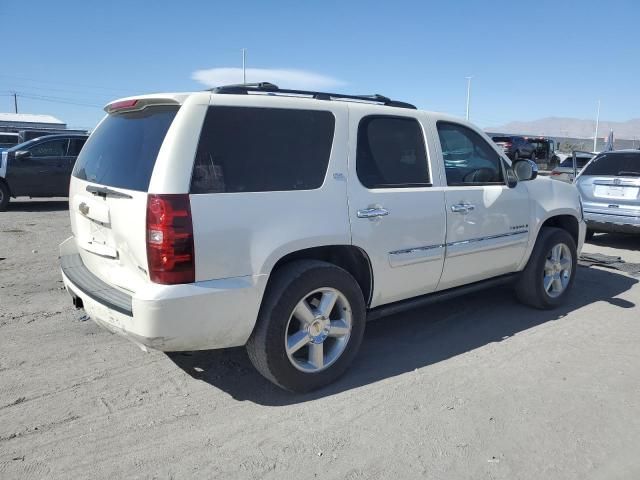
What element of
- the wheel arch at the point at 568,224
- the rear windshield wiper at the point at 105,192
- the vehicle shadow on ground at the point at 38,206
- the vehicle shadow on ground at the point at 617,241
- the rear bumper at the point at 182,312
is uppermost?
the rear windshield wiper at the point at 105,192

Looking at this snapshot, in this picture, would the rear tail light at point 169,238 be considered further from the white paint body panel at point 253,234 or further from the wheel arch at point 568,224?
the wheel arch at point 568,224

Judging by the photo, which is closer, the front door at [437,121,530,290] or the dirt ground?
the dirt ground

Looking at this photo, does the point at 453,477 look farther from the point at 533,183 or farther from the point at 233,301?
the point at 533,183

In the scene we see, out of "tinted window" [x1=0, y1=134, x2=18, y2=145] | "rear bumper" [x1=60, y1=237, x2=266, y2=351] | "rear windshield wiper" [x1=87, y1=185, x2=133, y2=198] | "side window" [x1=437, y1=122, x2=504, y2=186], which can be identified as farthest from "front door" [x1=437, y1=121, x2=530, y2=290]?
"tinted window" [x1=0, y1=134, x2=18, y2=145]

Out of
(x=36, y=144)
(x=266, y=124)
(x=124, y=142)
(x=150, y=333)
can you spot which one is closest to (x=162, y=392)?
(x=150, y=333)

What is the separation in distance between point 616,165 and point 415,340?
6.08m

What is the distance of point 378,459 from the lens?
2752 millimetres

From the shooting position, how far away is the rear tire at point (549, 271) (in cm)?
501

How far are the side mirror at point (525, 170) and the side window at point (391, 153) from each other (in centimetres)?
125

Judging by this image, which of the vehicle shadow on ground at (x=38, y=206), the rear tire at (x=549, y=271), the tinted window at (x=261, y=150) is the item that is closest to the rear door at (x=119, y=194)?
the tinted window at (x=261, y=150)

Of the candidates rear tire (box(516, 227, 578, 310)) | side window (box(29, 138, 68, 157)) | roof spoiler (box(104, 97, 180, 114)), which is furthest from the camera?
side window (box(29, 138, 68, 157))

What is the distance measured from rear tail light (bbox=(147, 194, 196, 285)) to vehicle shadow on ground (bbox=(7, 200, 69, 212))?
1056cm

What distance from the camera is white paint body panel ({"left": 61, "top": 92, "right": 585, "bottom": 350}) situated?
284cm

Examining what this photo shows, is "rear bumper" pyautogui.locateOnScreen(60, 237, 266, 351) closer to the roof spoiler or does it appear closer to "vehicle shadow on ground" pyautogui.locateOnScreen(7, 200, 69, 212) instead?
the roof spoiler
